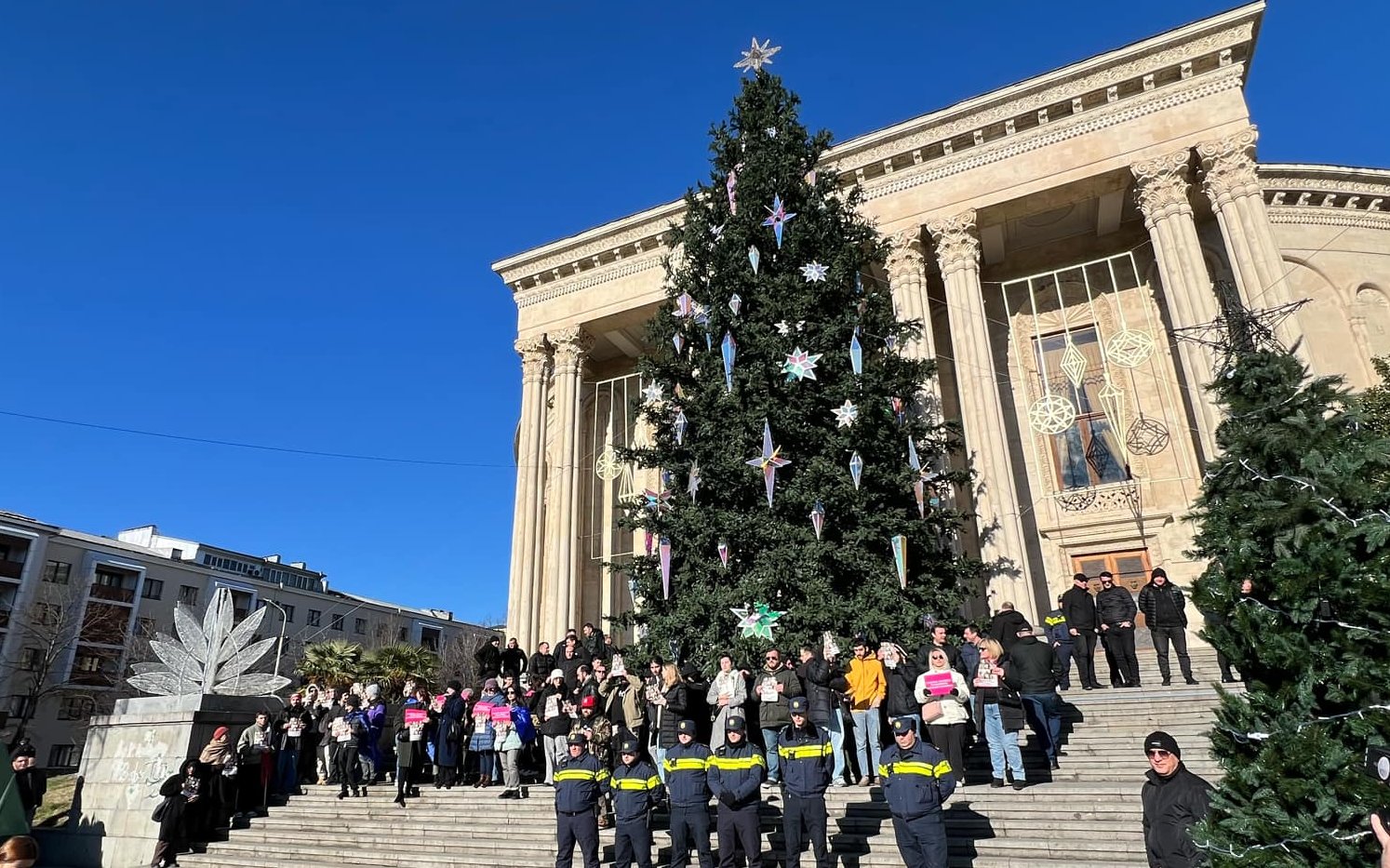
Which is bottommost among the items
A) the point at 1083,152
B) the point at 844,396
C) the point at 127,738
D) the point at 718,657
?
the point at 127,738

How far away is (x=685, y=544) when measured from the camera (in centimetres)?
1133

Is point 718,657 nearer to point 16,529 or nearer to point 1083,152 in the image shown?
point 1083,152

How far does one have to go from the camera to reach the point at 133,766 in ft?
34.7

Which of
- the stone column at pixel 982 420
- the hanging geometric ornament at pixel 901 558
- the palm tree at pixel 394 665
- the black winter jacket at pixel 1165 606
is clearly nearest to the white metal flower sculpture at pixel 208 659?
the palm tree at pixel 394 665

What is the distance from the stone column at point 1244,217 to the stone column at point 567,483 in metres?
16.9

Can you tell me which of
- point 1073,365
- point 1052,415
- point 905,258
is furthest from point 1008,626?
point 905,258

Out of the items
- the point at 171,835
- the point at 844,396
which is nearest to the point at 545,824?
the point at 171,835

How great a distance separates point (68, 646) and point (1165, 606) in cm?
4706

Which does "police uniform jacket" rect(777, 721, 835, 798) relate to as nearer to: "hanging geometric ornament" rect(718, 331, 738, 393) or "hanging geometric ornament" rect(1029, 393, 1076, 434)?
"hanging geometric ornament" rect(718, 331, 738, 393)

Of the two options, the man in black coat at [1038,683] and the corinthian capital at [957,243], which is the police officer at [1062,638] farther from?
the corinthian capital at [957,243]

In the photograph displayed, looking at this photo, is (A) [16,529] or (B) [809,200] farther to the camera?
(A) [16,529]

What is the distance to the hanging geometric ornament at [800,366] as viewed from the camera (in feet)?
37.6

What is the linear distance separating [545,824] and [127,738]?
6.42m

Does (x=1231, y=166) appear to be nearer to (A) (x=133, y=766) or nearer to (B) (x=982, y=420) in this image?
(B) (x=982, y=420)
